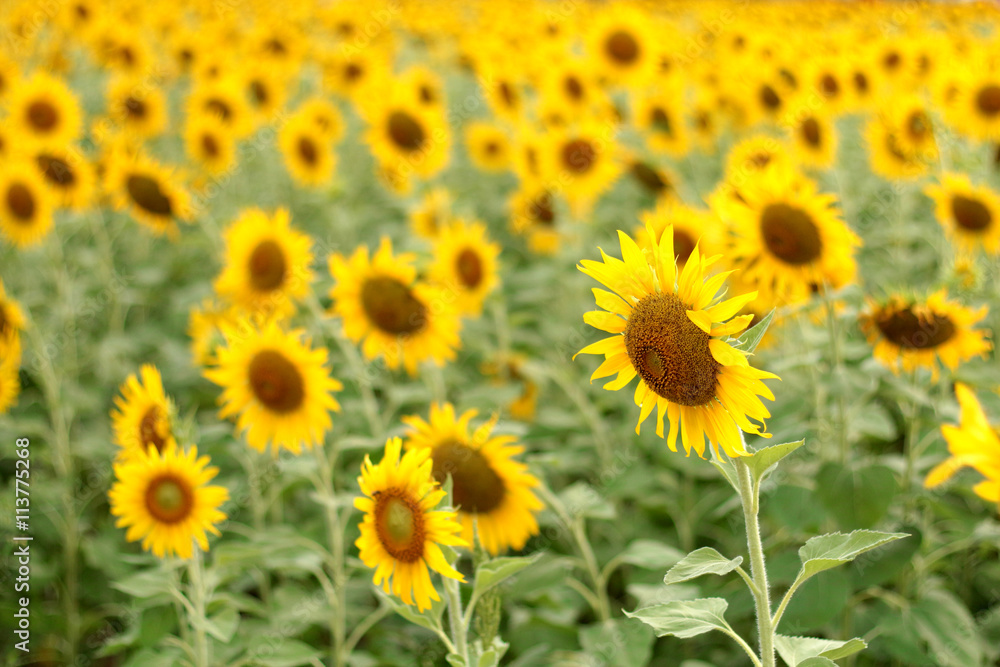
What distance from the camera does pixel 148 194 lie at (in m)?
4.22

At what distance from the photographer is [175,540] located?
237 centimetres

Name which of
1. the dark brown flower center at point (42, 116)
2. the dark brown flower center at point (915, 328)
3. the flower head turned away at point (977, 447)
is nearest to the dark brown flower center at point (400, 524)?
the flower head turned away at point (977, 447)

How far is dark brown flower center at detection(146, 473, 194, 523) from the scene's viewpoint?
234 cm

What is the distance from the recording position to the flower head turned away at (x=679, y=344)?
1.49 m

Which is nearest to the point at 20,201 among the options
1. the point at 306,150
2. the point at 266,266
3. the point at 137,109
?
the point at 137,109

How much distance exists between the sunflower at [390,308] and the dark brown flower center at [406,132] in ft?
5.97

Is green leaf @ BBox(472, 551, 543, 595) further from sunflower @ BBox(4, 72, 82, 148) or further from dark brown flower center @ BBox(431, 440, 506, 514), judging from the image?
sunflower @ BBox(4, 72, 82, 148)

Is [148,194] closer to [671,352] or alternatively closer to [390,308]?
[390,308]

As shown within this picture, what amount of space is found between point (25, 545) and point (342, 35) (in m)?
6.23

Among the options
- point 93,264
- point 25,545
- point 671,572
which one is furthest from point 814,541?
point 93,264

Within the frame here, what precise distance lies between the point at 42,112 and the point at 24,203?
1.28 metres

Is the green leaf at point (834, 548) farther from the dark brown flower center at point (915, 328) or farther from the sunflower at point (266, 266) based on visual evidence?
the sunflower at point (266, 266)

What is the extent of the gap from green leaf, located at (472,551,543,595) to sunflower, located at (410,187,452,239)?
10.2 ft

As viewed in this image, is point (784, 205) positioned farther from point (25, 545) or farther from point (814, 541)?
point (25, 545)
